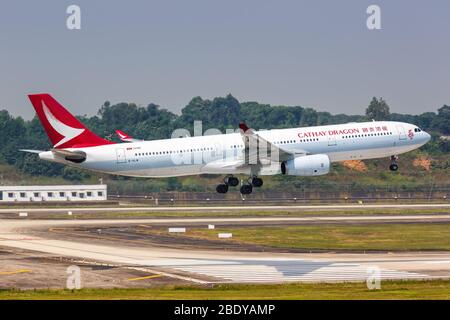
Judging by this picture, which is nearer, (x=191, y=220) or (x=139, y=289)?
(x=139, y=289)

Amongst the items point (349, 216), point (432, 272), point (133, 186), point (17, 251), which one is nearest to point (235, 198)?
point (133, 186)

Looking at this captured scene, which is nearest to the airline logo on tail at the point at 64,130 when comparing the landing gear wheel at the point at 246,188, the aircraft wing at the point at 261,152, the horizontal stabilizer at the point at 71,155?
the horizontal stabilizer at the point at 71,155

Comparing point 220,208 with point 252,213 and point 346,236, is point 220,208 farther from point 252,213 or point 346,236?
point 346,236

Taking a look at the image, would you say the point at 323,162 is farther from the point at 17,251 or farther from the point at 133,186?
the point at 133,186

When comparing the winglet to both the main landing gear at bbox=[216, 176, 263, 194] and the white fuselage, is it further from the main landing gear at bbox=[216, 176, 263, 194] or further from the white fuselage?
the white fuselage

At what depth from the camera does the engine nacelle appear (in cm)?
9806

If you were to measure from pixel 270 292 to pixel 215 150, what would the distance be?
137ft

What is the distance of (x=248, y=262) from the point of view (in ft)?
258

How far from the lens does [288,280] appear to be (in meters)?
68.2

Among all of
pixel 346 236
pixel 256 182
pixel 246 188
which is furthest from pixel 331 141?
pixel 346 236

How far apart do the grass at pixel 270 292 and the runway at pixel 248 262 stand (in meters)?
3.50

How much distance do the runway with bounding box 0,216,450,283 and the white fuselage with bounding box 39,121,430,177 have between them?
1069 cm

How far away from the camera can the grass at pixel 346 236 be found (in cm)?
9012
